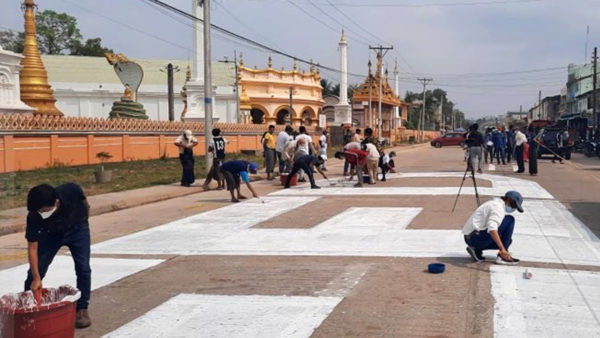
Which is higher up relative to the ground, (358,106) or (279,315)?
(358,106)

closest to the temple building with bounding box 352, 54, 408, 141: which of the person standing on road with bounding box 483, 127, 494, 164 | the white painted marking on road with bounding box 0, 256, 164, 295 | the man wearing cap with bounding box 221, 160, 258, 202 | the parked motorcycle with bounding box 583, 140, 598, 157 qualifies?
the parked motorcycle with bounding box 583, 140, 598, 157

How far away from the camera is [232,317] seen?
19.9 ft

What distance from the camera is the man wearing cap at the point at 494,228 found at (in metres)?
7.70

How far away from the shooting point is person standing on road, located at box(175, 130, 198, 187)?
1883 centimetres

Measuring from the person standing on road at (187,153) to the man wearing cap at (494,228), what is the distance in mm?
12083

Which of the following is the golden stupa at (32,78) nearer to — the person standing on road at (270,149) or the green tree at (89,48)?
the person standing on road at (270,149)

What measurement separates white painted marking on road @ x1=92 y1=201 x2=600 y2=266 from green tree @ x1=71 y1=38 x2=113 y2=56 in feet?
275

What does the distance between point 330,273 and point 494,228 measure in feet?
6.67

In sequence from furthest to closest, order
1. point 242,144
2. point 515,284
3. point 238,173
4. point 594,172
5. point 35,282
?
point 242,144, point 594,172, point 238,173, point 515,284, point 35,282

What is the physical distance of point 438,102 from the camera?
150 m

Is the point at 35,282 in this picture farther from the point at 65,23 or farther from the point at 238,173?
the point at 65,23

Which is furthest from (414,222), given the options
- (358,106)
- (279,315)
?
(358,106)

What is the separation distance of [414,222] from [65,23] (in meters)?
85.1

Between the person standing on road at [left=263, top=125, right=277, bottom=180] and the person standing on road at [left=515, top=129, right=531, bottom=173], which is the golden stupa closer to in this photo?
the person standing on road at [left=263, top=125, right=277, bottom=180]
